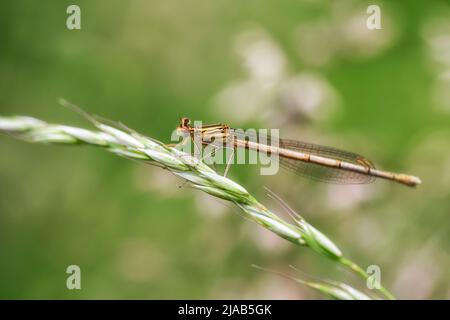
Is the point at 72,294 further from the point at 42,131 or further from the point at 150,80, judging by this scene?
the point at 42,131

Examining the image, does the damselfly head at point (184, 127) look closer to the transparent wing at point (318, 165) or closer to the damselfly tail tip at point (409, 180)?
the transparent wing at point (318, 165)

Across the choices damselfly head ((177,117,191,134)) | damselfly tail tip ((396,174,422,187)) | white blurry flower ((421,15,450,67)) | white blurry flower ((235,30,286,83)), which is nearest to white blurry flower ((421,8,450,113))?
white blurry flower ((421,15,450,67))

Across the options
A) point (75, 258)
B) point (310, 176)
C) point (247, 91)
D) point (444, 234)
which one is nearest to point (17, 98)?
point (75, 258)

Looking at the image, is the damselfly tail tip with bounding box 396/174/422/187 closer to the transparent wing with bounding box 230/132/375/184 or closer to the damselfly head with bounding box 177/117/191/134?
the transparent wing with bounding box 230/132/375/184

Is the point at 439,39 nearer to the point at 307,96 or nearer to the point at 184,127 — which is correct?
the point at 307,96

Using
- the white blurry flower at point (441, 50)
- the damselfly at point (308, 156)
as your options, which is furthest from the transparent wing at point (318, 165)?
the white blurry flower at point (441, 50)

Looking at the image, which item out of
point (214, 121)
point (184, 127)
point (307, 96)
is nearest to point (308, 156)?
point (307, 96)
